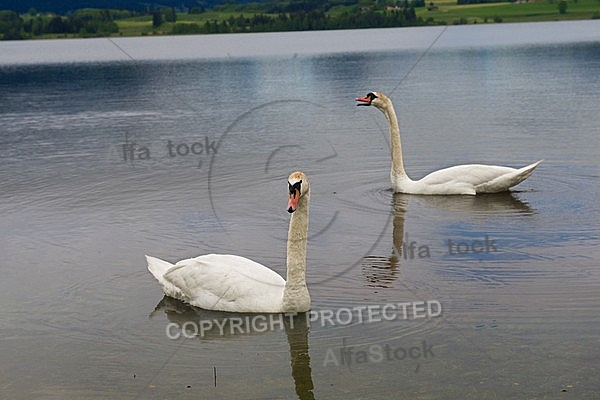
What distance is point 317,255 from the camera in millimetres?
13406

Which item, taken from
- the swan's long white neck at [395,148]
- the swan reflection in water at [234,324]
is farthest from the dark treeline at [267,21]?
the swan reflection in water at [234,324]

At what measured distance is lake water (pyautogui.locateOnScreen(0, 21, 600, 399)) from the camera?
30.9 ft

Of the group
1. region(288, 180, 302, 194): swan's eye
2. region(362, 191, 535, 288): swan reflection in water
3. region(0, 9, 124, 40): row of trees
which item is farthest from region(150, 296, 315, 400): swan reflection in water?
region(0, 9, 124, 40): row of trees

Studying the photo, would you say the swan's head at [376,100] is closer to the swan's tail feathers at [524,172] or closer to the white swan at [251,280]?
the swan's tail feathers at [524,172]

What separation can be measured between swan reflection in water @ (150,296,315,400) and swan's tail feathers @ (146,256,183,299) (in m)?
0.18

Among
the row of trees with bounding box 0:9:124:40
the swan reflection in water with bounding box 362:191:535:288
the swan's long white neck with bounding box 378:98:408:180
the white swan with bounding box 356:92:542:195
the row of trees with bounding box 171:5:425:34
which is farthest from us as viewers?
the row of trees with bounding box 0:9:124:40

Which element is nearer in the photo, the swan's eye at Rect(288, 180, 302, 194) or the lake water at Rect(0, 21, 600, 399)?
the lake water at Rect(0, 21, 600, 399)

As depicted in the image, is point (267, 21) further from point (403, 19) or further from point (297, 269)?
point (297, 269)

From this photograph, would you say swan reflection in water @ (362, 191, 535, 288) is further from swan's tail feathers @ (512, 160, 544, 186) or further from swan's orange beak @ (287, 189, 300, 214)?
swan's orange beak @ (287, 189, 300, 214)

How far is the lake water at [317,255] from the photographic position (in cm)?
941

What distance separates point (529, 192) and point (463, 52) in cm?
5296

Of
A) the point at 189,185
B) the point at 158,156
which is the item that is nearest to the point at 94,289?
the point at 189,185

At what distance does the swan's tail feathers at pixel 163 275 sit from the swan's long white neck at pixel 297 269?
4.45ft

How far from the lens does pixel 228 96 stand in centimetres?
3847
